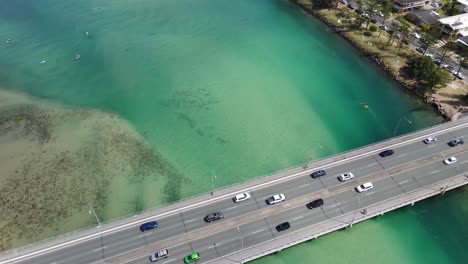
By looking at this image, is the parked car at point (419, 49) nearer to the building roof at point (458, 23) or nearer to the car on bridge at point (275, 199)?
the building roof at point (458, 23)

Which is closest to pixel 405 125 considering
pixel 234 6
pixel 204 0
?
pixel 234 6

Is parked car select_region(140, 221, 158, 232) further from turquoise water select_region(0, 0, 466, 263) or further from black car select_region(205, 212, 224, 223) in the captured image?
turquoise water select_region(0, 0, 466, 263)

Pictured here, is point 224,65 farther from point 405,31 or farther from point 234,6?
point 405,31

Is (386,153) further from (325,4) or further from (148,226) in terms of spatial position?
(325,4)

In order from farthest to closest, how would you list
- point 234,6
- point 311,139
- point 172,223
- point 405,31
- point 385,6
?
point 234,6
point 385,6
point 405,31
point 311,139
point 172,223

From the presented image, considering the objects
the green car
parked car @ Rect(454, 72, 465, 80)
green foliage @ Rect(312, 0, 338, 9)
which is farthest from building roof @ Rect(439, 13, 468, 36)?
the green car

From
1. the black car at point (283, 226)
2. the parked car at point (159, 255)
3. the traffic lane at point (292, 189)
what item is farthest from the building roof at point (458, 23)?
the parked car at point (159, 255)
